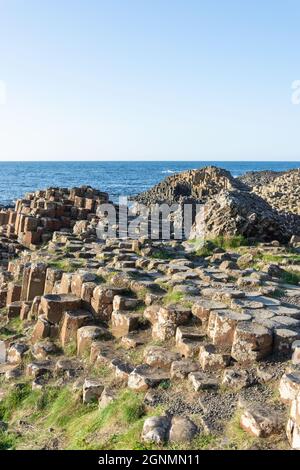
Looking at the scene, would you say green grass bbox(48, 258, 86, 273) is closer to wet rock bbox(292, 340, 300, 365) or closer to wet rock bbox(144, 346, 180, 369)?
wet rock bbox(144, 346, 180, 369)

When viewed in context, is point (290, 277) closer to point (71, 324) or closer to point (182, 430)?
point (71, 324)

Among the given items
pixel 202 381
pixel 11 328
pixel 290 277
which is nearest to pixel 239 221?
pixel 290 277

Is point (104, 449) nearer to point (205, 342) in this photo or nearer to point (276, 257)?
point (205, 342)

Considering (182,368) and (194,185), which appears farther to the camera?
(194,185)

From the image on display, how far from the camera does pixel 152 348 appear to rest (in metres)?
6.91

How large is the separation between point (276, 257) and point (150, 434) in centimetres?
703

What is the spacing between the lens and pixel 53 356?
8031 mm

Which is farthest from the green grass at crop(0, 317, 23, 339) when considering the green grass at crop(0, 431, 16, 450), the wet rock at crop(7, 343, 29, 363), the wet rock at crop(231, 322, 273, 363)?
the wet rock at crop(231, 322, 273, 363)

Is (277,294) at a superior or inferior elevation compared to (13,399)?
superior

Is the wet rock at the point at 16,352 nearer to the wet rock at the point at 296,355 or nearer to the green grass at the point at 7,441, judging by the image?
the green grass at the point at 7,441

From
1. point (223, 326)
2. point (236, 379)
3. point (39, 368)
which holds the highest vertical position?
point (223, 326)

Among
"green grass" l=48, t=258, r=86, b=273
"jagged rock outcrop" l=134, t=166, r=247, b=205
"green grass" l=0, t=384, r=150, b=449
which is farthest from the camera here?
"jagged rock outcrop" l=134, t=166, r=247, b=205

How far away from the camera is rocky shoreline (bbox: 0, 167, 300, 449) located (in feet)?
16.8

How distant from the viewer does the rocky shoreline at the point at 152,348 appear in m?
5.11
